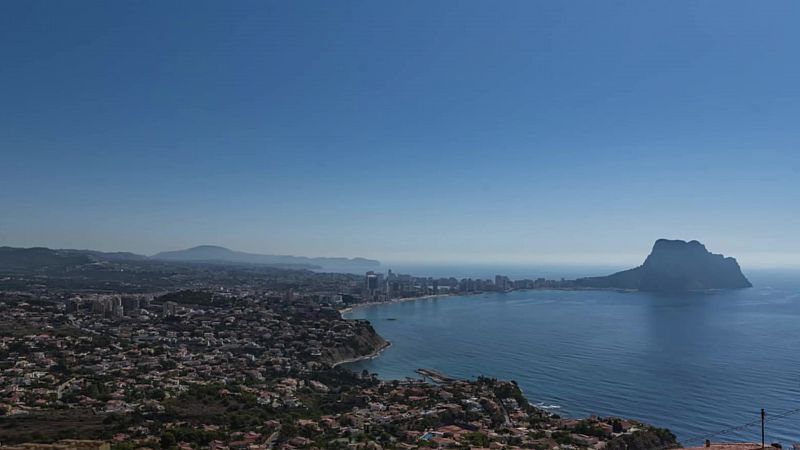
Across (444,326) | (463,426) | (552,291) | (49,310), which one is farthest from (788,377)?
(552,291)

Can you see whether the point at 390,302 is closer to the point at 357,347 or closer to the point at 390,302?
the point at 390,302

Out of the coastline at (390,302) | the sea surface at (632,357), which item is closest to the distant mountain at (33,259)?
the coastline at (390,302)

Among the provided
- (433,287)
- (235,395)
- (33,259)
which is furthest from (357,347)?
(33,259)

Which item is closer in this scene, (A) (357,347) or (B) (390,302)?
(A) (357,347)

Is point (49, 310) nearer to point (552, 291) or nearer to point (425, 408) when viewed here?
point (425, 408)

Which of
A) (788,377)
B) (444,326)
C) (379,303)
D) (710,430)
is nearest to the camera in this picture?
(710,430)
